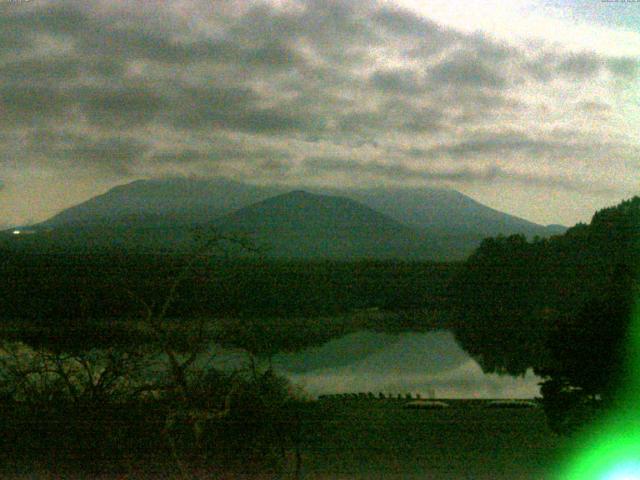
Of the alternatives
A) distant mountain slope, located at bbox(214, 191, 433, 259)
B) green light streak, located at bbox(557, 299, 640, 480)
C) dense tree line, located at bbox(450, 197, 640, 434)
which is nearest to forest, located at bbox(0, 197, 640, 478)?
dense tree line, located at bbox(450, 197, 640, 434)

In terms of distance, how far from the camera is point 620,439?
3.33 m

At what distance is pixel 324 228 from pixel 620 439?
1956 millimetres

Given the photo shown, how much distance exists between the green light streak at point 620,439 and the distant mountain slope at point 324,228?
1.27 m

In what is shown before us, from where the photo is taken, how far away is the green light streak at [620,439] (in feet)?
10.9

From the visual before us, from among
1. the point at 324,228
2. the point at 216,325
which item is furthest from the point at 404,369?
the point at 216,325

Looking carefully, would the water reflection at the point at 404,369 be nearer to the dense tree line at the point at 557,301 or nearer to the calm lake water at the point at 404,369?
the calm lake water at the point at 404,369

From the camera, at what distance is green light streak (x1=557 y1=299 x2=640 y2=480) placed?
10.9 feet

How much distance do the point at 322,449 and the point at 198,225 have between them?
1507 millimetres

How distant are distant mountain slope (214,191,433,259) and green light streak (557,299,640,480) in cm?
127

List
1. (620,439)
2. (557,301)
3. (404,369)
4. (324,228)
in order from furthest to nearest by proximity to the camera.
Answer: (324,228), (557,301), (404,369), (620,439)

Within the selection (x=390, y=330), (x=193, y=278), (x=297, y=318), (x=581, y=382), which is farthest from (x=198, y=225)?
(x=581, y=382)

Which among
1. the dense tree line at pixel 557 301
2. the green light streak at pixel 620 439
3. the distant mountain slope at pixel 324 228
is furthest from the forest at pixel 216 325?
the green light streak at pixel 620 439

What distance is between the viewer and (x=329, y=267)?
152 inches

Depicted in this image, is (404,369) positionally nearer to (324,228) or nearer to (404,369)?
(404,369)
